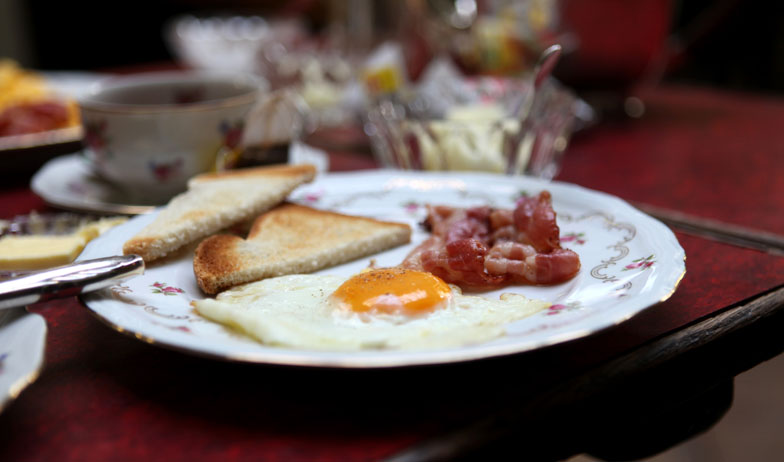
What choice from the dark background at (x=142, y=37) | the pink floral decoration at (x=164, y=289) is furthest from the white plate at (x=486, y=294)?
the dark background at (x=142, y=37)

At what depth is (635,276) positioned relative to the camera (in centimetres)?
80

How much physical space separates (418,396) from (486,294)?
0.25m

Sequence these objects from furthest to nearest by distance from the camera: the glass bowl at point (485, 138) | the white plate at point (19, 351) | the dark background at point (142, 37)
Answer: the dark background at point (142, 37) → the glass bowl at point (485, 138) → the white plate at point (19, 351)

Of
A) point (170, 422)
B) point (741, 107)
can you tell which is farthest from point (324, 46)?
point (170, 422)

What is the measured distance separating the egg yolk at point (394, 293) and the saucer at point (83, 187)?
0.54m

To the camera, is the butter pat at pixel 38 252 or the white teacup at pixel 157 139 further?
the white teacup at pixel 157 139

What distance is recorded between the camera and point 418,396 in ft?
2.22

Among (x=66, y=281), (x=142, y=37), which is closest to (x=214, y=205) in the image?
(x=66, y=281)

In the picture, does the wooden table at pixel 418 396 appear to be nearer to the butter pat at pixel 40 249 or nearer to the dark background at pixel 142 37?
the butter pat at pixel 40 249

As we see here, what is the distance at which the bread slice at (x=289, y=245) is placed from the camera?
2.97 ft

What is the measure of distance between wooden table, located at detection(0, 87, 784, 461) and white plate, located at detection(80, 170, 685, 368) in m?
0.05

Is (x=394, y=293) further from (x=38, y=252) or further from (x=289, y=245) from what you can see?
(x=38, y=252)

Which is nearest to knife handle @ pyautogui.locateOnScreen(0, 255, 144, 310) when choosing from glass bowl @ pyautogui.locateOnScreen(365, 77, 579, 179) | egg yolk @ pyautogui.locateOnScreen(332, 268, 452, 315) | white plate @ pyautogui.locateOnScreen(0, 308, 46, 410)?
white plate @ pyautogui.locateOnScreen(0, 308, 46, 410)

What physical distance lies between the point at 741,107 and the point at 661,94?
35cm
